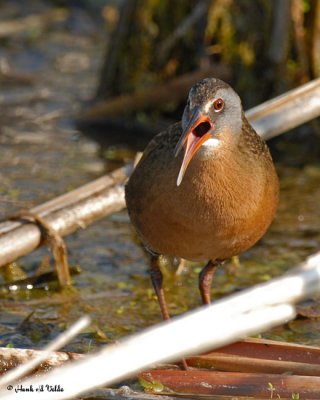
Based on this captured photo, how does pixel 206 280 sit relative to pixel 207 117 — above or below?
below

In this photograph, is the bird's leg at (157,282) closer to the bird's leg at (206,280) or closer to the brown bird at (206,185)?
the bird's leg at (206,280)

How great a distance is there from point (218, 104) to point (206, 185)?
32 centimetres

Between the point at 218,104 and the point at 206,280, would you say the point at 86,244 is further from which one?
the point at 218,104

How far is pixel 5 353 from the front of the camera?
12.5 ft

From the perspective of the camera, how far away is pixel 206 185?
4078 millimetres

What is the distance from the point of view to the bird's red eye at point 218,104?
4.04 metres

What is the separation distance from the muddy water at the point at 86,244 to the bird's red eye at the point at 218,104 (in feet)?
3.86

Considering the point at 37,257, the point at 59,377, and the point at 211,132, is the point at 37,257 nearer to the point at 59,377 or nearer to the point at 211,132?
the point at 211,132

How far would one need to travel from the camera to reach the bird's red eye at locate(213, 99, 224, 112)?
4.04 m

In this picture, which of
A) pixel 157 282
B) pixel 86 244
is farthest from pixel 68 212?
pixel 86 244

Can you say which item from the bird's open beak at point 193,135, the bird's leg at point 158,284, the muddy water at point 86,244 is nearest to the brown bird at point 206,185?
the bird's open beak at point 193,135

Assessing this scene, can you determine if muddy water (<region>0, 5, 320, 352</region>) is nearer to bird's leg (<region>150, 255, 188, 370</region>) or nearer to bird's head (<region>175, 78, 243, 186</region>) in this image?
bird's leg (<region>150, 255, 188, 370</region>)

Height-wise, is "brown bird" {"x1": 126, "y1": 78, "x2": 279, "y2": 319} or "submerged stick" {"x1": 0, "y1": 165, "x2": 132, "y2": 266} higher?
"submerged stick" {"x1": 0, "y1": 165, "x2": 132, "y2": 266}

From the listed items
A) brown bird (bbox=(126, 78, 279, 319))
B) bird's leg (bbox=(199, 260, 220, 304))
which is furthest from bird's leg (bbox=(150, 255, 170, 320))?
brown bird (bbox=(126, 78, 279, 319))
